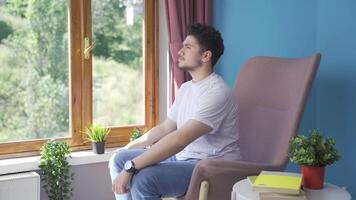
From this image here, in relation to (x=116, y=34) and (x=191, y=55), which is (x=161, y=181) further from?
(x=116, y=34)

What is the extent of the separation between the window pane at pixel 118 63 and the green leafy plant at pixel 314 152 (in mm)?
1677

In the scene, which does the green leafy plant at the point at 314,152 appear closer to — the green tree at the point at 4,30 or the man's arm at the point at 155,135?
the man's arm at the point at 155,135

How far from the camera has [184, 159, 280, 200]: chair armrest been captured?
205 cm

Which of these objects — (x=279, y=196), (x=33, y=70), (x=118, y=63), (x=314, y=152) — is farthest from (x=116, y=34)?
(x=279, y=196)

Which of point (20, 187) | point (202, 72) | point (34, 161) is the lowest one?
point (20, 187)

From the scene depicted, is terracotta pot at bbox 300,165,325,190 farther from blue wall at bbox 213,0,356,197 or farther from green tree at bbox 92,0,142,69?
green tree at bbox 92,0,142,69

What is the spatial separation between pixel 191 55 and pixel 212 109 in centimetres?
33

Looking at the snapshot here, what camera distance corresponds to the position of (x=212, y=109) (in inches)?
87.5

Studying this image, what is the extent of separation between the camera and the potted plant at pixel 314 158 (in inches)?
74.4

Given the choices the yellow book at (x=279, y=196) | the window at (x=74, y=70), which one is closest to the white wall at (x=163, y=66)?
the window at (x=74, y=70)

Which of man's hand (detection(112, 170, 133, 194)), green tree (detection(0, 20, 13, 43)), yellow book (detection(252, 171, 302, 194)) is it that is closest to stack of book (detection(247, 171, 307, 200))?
yellow book (detection(252, 171, 302, 194))

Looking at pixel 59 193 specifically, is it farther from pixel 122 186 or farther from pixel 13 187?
pixel 122 186

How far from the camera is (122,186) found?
7.11 feet

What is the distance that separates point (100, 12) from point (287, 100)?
145cm
